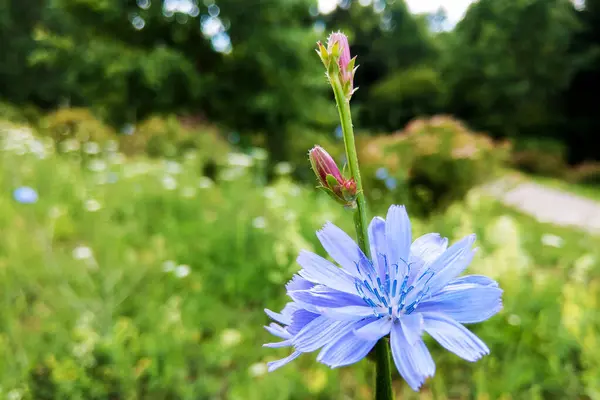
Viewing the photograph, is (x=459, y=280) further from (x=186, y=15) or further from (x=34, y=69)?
(x=34, y=69)

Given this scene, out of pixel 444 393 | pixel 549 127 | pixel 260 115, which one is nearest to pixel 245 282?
pixel 444 393

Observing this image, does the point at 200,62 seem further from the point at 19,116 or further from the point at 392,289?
the point at 392,289

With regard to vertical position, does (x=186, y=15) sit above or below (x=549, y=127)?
above

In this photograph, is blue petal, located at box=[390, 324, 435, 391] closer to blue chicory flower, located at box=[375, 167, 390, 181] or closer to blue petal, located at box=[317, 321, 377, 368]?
blue petal, located at box=[317, 321, 377, 368]

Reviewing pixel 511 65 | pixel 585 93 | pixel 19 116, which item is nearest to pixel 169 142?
pixel 19 116

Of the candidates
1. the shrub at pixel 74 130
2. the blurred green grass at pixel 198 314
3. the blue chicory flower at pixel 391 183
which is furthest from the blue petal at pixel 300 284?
the shrub at pixel 74 130
